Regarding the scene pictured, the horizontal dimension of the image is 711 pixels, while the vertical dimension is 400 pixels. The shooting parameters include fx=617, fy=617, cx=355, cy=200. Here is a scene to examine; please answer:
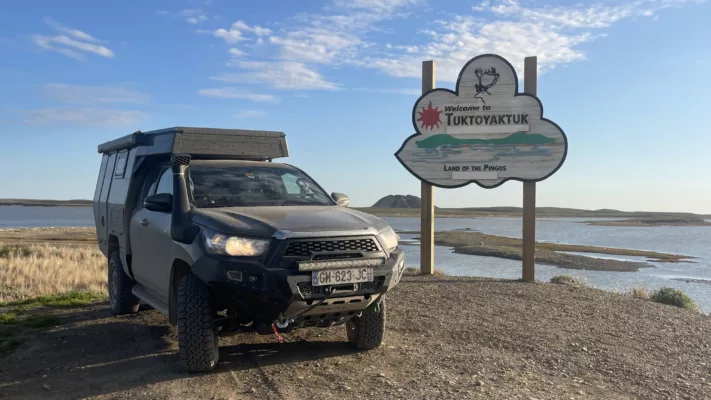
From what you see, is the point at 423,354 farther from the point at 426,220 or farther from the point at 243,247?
the point at 426,220

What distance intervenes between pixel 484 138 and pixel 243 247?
8.30 metres

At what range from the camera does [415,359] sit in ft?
19.7

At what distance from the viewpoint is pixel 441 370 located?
18.5 ft

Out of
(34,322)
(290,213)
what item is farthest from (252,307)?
(34,322)

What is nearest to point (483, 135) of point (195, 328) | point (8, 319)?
point (195, 328)

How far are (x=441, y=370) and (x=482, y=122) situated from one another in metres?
7.74

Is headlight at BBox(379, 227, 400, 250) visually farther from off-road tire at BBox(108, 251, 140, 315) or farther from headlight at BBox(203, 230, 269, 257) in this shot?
off-road tire at BBox(108, 251, 140, 315)

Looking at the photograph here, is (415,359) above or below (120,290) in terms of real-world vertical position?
below

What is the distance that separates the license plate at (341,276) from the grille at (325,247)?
0.18 m

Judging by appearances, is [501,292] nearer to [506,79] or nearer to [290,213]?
[506,79]

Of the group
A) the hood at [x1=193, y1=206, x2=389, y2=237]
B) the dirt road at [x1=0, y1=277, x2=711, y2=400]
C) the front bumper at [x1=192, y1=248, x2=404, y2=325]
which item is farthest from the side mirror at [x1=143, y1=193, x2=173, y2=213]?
the dirt road at [x1=0, y1=277, x2=711, y2=400]

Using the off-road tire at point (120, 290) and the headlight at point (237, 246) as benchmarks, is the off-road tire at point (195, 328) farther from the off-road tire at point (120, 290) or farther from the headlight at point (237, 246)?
the off-road tire at point (120, 290)

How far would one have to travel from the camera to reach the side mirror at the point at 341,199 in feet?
22.2

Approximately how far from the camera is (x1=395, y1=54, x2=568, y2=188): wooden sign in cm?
1216
